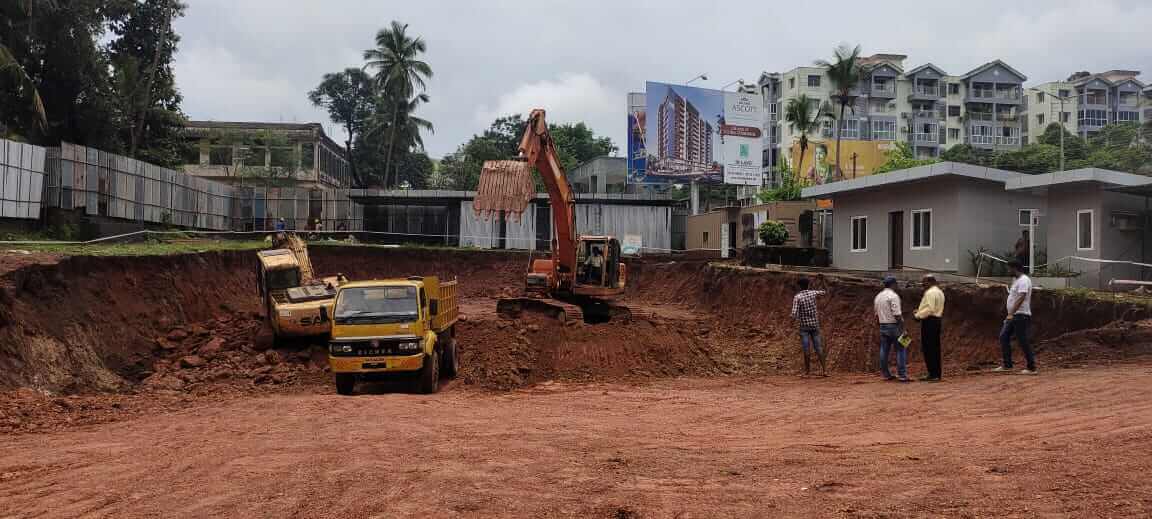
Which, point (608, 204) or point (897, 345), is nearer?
point (897, 345)

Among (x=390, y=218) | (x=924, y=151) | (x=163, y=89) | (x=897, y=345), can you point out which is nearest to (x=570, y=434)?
(x=897, y=345)

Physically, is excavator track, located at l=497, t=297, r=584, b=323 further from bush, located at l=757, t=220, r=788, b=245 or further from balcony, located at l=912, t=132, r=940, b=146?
balcony, located at l=912, t=132, r=940, b=146

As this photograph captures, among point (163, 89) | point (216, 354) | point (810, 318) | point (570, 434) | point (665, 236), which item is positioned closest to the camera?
point (570, 434)

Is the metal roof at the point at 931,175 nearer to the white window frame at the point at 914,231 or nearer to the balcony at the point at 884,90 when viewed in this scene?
the white window frame at the point at 914,231

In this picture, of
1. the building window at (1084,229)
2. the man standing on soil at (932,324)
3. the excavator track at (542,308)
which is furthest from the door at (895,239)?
the man standing on soil at (932,324)

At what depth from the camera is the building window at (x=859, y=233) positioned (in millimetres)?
26594

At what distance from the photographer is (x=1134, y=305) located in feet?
43.4

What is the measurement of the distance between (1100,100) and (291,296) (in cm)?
10183

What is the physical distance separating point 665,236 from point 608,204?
376cm

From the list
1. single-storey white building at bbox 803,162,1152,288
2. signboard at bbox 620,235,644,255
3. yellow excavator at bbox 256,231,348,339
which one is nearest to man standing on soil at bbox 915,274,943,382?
single-storey white building at bbox 803,162,1152,288

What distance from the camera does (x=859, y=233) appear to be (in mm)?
26891

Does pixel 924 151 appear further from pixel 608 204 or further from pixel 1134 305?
pixel 1134 305

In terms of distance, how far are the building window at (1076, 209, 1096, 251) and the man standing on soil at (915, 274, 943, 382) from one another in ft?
26.1

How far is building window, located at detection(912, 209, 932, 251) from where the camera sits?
22828 mm
